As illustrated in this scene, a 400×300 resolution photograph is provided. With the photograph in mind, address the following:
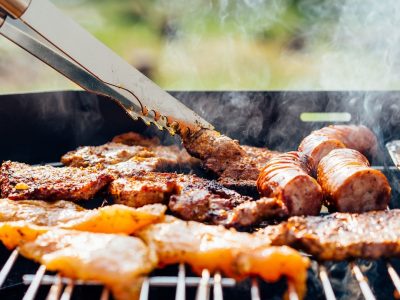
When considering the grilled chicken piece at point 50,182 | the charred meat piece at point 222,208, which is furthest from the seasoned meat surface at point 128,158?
the charred meat piece at point 222,208

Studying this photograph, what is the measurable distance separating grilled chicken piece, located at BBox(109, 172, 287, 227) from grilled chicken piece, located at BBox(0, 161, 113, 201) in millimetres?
149

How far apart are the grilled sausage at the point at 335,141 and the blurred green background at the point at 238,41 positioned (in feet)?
10.1

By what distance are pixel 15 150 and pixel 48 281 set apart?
91.2 inches

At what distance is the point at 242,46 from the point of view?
7648mm

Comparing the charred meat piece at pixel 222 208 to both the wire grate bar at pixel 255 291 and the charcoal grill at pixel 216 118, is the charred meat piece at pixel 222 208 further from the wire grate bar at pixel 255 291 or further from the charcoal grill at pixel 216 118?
the charcoal grill at pixel 216 118

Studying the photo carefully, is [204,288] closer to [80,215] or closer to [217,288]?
[217,288]

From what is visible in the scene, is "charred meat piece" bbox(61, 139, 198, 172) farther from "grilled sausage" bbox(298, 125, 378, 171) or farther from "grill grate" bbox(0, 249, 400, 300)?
"grill grate" bbox(0, 249, 400, 300)

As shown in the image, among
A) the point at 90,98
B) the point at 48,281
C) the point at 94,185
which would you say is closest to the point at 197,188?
the point at 94,185

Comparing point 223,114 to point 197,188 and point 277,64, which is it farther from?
point 277,64

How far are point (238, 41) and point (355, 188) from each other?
16.8ft

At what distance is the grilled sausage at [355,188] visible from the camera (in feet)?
9.73

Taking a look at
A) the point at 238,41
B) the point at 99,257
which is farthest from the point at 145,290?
the point at 238,41

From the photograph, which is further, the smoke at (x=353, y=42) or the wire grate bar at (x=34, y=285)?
the smoke at (x=353, y=42)

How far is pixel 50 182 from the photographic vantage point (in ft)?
10.6
